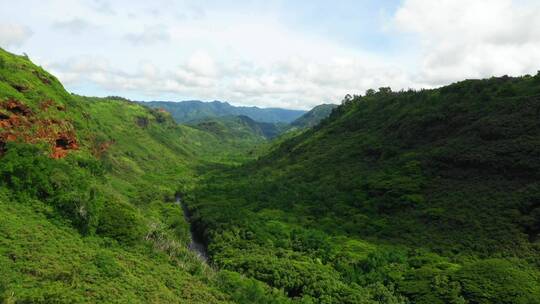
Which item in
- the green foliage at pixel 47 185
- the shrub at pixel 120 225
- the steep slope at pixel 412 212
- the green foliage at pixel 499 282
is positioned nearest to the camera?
the green foliage at pixel 499 282

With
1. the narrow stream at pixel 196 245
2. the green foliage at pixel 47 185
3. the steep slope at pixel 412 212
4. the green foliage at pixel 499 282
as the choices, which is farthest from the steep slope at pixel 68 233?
the green foliage at pixel 499 282

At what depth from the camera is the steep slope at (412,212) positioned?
75000 mm

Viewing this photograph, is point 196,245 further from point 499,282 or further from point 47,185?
point 499,282

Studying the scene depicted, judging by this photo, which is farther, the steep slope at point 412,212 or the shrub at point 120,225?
the shrub at point 120,225

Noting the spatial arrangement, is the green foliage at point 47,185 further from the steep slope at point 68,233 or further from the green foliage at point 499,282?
the green foliage at point 499,282

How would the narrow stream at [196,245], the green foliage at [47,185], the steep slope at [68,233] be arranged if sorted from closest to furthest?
the steep slope at [68,233] → the green foliage at [47,185] → the narrow stream at [196,245]

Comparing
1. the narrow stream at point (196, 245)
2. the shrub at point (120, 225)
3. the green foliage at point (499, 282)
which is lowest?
the narrow stream at point (196, 245)

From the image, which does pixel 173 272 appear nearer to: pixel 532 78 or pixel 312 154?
pixel 312 154

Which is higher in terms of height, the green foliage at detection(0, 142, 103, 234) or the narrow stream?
the green foliage at detection(0, 142, 103, 234)

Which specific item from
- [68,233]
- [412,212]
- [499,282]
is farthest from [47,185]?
[412,212]

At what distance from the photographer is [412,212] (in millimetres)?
107188

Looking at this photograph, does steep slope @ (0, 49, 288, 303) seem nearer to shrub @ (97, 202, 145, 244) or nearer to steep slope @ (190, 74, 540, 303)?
shrub @ (97, 202, 145, 244)

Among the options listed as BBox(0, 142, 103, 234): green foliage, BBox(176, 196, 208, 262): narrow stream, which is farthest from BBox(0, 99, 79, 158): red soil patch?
BBox(176, 196, 208, 262): narrow stream

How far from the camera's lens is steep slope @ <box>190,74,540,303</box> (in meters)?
75.0
